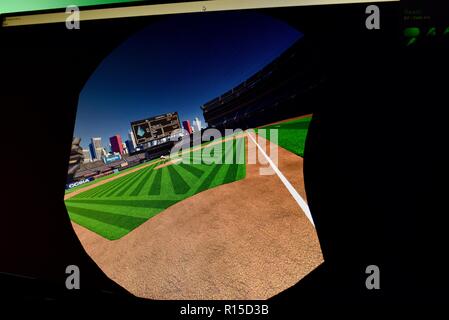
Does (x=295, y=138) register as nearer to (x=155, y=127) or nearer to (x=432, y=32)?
(x=432, y=32)

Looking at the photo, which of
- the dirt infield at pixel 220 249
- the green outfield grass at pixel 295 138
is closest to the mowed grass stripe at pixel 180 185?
the dirt infield at pixel 220 249

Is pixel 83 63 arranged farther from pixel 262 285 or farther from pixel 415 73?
pixel 262 285

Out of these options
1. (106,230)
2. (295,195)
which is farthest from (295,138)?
(106,230)

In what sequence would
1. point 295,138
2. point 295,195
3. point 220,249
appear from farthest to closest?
point 295,138, point 295,195, point 220,249

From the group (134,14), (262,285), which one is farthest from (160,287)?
(134,14)

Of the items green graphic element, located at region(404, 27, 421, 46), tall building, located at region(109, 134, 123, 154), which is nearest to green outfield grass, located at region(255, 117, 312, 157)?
green graphic element, located at region(404, 27, 421, 46)

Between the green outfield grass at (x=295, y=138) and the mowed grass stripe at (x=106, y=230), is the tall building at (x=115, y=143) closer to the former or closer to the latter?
the green outfield grass at (x=295, y=138)

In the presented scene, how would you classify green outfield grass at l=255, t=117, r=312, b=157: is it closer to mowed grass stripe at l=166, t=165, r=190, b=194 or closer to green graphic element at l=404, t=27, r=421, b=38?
mowed grass stripe at l=166, t=165, r=190, b=194
